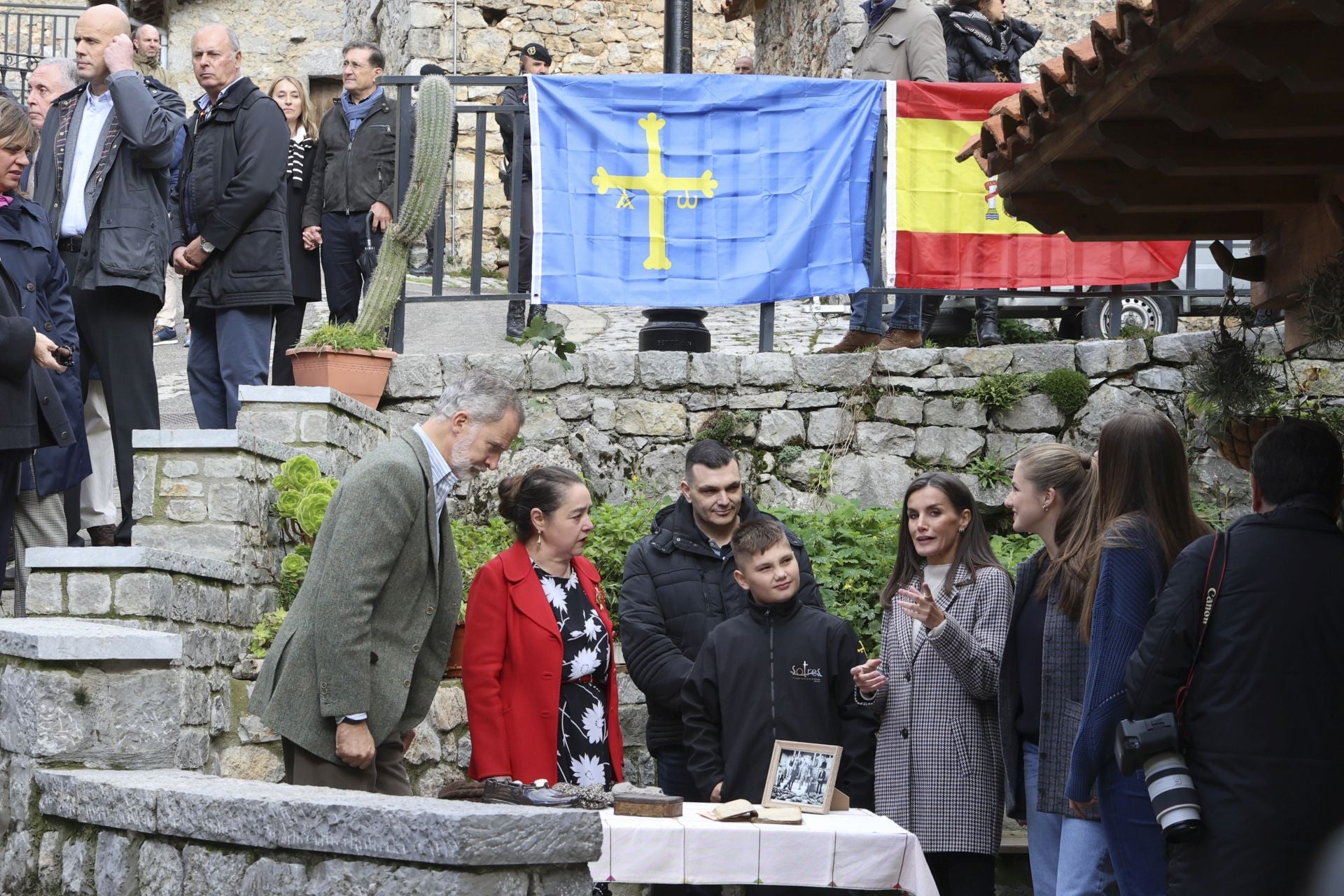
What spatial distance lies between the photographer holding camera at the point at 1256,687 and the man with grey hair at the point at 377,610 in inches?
70.1

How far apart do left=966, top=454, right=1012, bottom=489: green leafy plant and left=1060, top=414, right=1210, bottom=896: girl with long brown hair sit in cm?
377

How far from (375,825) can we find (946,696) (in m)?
2.17

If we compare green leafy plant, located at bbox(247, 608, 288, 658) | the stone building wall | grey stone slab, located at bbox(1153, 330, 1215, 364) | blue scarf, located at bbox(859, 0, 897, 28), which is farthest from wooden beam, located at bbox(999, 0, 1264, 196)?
the stone building wall

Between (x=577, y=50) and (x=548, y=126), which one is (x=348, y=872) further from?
(x=577, y=50)

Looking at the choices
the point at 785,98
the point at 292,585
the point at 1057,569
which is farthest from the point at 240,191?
the point at 1057,569

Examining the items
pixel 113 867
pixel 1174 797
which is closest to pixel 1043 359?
pixel 1174 797

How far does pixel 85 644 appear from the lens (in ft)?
11.6

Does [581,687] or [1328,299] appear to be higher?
→ [1328,299]

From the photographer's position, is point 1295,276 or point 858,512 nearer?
point 1295,276

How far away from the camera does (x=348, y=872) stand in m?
2.86

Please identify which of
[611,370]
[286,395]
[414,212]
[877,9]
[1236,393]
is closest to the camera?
[1236,393]

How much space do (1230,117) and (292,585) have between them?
385 centimetres

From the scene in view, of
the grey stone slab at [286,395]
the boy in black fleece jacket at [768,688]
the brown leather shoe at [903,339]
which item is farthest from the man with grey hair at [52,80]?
the boy in black fleece jacket at [768,688]

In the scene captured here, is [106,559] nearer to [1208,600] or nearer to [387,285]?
[387,285]
